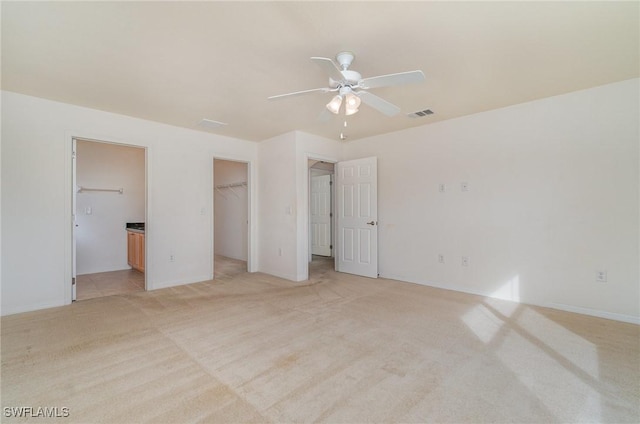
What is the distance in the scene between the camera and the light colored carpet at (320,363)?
5.74ft

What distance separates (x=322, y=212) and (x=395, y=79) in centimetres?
538

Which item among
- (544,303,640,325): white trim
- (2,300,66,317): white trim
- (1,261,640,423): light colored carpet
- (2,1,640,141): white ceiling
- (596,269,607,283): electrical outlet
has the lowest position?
(1,261,640,423): light colored carpet

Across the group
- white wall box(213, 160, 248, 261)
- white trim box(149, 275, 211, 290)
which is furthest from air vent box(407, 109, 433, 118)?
white trim box(149, 275, 211, 290)

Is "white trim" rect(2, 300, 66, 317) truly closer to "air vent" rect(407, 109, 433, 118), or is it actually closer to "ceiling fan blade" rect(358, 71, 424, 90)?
"ceiling fan blade" rect(358, 71, 424, 90)

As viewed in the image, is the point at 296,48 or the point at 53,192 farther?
the point at 53,192

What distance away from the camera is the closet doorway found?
6.83 m

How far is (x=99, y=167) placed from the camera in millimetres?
5551

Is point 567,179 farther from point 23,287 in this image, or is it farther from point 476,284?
point 23,287

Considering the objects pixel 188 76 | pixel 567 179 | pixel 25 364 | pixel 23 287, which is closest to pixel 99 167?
pixel 23 287

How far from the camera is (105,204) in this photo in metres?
5.63

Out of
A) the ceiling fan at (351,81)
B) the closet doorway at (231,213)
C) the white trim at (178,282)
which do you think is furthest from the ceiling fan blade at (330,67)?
the closet doorway at (231,213)

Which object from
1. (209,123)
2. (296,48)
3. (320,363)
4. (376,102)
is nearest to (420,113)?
(376,102)

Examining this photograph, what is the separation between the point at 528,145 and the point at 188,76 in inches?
156

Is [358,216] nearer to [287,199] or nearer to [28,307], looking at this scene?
[287,199]
